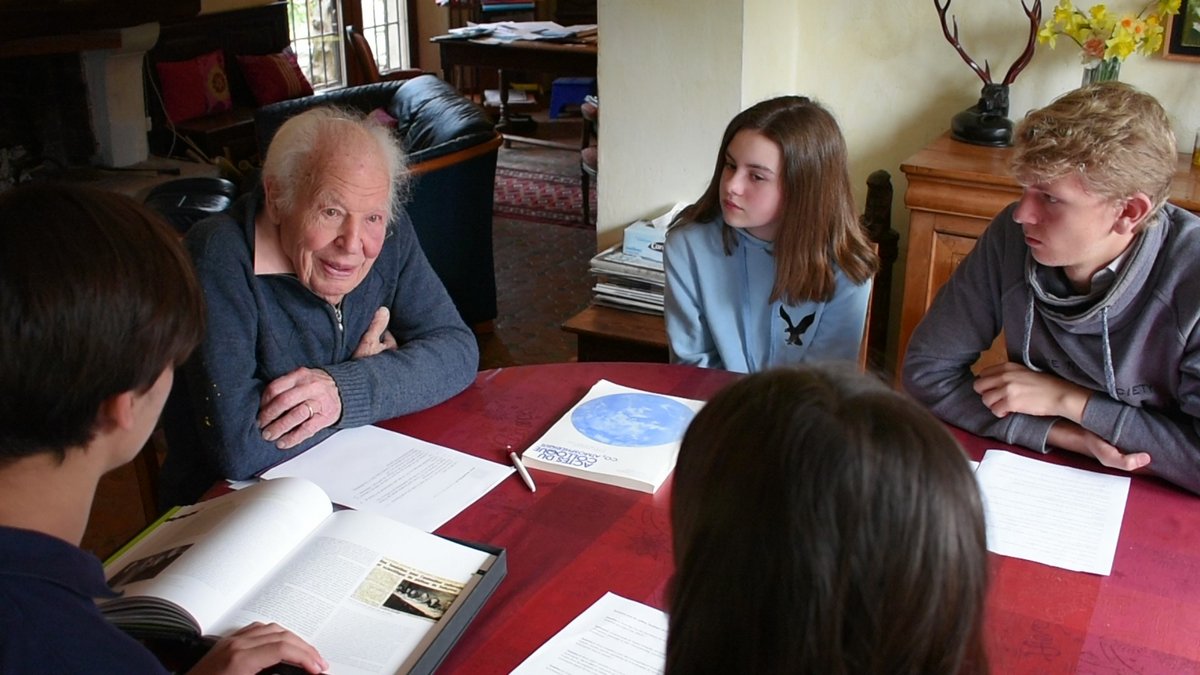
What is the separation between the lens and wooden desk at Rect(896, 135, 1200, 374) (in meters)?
2.55

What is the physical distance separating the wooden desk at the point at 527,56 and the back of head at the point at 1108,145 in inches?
174

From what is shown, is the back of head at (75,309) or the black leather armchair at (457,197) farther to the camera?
the black leather armchair at (457,197)

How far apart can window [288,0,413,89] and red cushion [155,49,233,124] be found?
104 centimetres

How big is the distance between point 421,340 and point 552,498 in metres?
0.48

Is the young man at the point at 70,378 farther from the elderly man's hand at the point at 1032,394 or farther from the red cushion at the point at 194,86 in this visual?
the red cushion at the point at 194,86

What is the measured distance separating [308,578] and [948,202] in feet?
6.27

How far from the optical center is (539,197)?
590cm

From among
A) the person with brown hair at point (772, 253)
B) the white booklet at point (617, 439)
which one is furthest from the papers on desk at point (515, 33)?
the white booklet at point (617, 439)

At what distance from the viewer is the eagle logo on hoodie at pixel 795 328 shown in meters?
2.08

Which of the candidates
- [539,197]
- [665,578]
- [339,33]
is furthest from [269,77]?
[665,578]

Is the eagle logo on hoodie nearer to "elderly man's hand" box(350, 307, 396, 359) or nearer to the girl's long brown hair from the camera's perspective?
the girl's long brown hair

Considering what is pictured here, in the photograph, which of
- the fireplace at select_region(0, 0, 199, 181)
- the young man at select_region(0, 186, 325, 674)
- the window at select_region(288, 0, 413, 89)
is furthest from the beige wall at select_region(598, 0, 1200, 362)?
the window at select_region(288, 0, 413, 89)

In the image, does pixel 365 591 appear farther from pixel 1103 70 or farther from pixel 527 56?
pixel 527 56

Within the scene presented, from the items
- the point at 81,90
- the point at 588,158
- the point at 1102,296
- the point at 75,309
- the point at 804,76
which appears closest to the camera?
the point at 75,309
